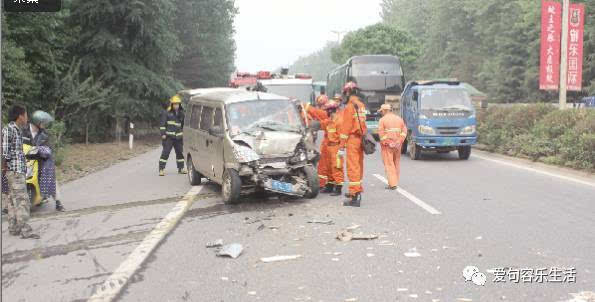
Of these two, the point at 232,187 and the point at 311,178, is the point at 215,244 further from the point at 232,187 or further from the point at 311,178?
the point at 311,178

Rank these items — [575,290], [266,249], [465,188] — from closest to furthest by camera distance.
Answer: [575,290]
[266,249]
[465,188]

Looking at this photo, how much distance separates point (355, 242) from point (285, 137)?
3.47m

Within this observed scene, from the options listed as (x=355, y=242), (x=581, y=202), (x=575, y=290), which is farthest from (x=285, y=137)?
(x=575, y=290)

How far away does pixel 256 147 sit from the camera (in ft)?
33.6

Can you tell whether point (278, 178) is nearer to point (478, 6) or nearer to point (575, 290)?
point (575, 290)

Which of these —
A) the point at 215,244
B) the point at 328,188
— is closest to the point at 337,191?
the point at 328,188

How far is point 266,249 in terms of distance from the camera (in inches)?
275

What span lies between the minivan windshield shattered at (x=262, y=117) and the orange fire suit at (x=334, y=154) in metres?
0.64

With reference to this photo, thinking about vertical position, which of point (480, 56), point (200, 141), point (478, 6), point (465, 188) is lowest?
point (465, 188)

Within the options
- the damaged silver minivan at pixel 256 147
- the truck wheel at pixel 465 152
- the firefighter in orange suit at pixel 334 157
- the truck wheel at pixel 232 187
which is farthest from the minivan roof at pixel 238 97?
the truck wheel at pixel 465 152

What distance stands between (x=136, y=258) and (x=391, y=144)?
660cm

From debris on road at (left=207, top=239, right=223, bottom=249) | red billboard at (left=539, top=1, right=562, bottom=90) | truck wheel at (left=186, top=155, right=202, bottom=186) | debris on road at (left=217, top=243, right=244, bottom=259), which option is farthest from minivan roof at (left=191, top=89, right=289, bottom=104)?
red billboard at (left=539, top=1, right=562, bottom=90)

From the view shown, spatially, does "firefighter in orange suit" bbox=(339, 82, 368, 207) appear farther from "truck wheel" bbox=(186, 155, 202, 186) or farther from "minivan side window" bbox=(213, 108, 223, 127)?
"truck wheel" bbox=(186, 155, 202, 186)

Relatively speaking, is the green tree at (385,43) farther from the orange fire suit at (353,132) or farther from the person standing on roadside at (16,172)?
the person standing on roadside at (16,172)
